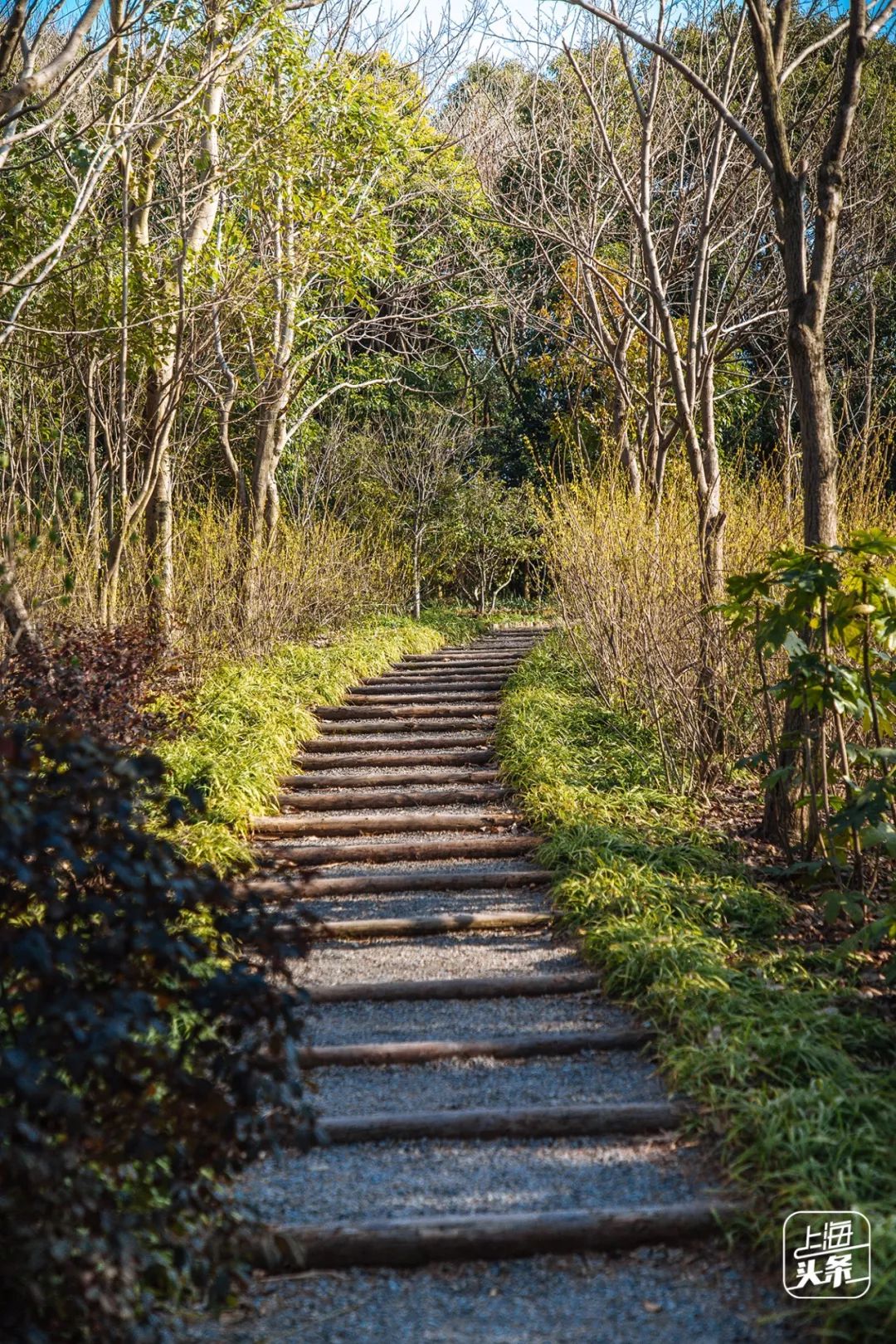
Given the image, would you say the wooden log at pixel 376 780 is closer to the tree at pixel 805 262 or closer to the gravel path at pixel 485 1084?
the tree at pixel 805 262

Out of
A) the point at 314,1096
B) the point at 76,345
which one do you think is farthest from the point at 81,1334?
the point at 76,345

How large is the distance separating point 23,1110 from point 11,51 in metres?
5.01

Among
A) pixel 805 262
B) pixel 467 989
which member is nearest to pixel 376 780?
pixel 467 989

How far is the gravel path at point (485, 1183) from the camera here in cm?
253

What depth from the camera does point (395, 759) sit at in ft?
25.1

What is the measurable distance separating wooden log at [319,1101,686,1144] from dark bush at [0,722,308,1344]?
946mm

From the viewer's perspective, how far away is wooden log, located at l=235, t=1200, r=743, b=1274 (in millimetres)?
2758

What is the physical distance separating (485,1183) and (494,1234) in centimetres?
28

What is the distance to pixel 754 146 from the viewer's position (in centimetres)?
505

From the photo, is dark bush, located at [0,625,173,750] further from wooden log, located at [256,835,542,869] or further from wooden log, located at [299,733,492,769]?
wooden log, located at [299,733,492,769]

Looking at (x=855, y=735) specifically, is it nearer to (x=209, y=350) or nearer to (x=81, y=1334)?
(x=81, y=1334)

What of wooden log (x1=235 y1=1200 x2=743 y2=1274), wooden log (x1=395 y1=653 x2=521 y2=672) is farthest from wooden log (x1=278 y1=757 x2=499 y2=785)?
wooden log (x1=235 y1=1200 x2=743 y2=1274)

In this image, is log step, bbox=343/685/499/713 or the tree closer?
the tree

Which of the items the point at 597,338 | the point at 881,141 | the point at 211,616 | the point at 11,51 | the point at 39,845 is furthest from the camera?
the point at 881,141
